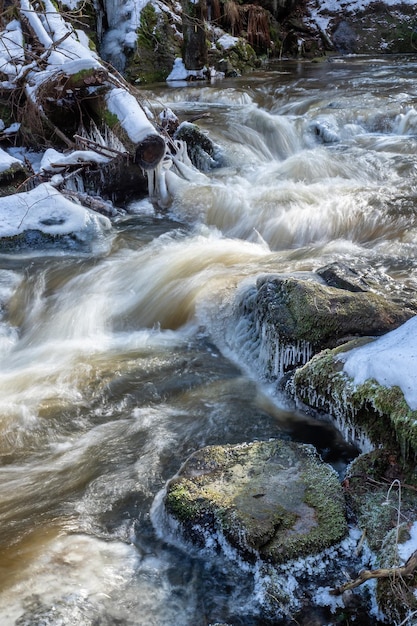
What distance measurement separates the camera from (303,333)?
4.06 meters

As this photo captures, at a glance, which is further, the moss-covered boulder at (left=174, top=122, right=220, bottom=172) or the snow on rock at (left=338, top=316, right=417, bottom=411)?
the moss-covered boulder at (left=174, top=122, right=220, bottom=172)

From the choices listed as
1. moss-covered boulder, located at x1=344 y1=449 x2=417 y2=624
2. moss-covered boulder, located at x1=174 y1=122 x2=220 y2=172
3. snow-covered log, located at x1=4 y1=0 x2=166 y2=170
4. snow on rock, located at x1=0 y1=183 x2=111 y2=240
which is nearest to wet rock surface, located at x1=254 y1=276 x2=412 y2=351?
moss-covered boulder, located at x1=344 y1=449 x2=417 y2=624

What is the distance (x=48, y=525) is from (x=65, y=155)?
5.78 meters

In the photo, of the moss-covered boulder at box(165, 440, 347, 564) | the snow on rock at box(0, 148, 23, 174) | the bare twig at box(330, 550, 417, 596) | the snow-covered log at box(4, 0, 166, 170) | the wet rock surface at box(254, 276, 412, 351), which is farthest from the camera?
the snow on rock at box(0, 148, 23, 174)

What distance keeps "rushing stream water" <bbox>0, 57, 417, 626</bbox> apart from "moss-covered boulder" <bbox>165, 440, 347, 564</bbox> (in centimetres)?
17

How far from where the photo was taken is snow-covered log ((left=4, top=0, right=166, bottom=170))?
704 cm

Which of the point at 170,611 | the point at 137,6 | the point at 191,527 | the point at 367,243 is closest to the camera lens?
the point at 170,611

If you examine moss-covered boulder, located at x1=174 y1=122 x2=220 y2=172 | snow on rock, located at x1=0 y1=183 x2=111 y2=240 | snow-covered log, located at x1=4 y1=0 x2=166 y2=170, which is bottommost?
snow on rock, located at x1=0 y1=183 x2=111 y2=240

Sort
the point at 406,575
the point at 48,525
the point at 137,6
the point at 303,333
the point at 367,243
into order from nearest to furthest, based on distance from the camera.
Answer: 1. the point at 406,575
2. the point at 48,525
3. the point at 303,333
4. the point at 367,243
5. the point at 137,6

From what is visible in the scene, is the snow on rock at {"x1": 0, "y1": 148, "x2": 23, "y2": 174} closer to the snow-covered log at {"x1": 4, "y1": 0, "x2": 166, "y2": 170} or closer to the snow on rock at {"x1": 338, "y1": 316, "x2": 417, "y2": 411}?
the snow-covered log at {"x1": 4, "y1": 0, "x2": 166, "y2": 170}

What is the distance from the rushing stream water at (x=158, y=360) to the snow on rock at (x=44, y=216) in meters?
0.29

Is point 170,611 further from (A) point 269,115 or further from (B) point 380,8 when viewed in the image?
(B) point 380,8

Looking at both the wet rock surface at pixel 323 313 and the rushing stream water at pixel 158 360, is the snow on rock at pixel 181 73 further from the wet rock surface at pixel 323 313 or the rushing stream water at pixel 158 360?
the wet rock surface at pixel 323 313

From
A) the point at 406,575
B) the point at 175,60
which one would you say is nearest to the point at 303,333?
the point at 406,575
